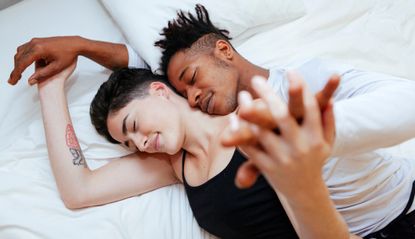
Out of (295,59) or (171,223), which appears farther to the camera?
(295,59)

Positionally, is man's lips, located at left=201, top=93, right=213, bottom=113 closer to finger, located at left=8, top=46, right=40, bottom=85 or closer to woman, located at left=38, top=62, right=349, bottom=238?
woman, located at left=38, top=62, right=349, bottom=238

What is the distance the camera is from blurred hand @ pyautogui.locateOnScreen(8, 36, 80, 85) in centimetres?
126

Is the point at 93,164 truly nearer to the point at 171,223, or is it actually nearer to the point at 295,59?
the point at 171,223

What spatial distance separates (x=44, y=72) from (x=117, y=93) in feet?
0.72

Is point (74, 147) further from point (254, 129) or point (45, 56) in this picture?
point (254, 129)

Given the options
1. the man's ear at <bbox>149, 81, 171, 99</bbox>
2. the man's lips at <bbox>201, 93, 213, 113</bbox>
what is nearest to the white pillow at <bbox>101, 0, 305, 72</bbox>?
the man's ear at <bbox>149, 81, 171, 99</bbox>

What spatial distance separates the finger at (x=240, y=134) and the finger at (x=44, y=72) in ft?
2.79

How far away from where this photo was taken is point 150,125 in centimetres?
114

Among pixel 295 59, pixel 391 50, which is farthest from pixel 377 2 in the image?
pixel 295 59

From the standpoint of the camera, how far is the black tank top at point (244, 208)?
1082mm

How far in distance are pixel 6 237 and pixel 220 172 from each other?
0.55 meters

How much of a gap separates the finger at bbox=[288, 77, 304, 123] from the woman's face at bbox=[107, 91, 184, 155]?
595 mm

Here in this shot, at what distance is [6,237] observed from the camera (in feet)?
3.70

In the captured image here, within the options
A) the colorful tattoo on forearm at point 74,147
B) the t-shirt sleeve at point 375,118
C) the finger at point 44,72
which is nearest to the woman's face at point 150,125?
the colorful tattoo on forearm at point 74,147
